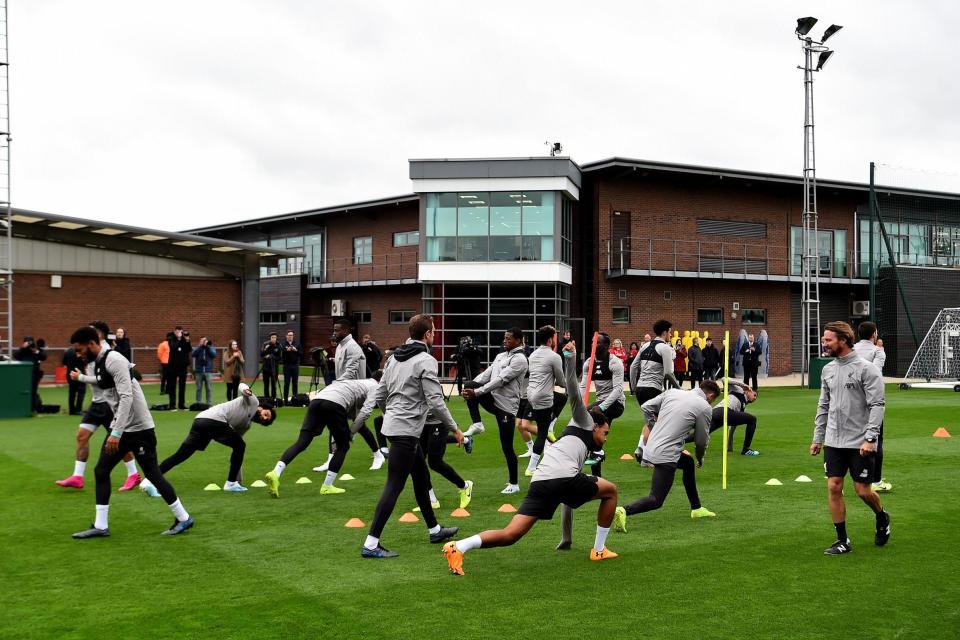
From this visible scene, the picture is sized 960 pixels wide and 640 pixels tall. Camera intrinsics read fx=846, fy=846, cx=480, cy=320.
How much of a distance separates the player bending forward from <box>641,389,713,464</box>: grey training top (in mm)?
1087

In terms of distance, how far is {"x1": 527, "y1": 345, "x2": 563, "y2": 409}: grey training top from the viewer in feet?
32.2

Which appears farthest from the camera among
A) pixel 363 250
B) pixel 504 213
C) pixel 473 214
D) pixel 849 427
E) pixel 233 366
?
pixel 363 250

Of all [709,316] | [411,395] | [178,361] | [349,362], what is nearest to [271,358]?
[178,361]

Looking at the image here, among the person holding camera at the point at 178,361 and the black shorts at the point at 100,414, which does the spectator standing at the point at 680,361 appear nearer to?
the person holding camera at the point at 178,361

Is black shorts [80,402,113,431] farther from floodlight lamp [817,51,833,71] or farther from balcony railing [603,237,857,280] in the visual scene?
floodlight lamp [817,51,833,71]

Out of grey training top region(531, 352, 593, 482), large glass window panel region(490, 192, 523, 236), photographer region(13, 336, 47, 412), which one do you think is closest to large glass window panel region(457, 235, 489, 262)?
large glass window panel region(490, 192, 523, 236)

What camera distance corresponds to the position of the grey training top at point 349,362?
1028 centimetres

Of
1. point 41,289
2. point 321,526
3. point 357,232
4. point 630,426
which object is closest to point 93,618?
point 321,526

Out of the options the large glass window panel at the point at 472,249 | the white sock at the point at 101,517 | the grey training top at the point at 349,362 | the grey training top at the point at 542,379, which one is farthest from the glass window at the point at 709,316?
the white sock at the point at 101,517

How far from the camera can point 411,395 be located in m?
6.97

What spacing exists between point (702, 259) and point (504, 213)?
9051 millimetres

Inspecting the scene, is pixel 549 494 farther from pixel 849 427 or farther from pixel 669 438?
pixel 849 427

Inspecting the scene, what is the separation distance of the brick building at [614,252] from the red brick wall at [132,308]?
26.2ft

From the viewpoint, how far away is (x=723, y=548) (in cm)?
702
